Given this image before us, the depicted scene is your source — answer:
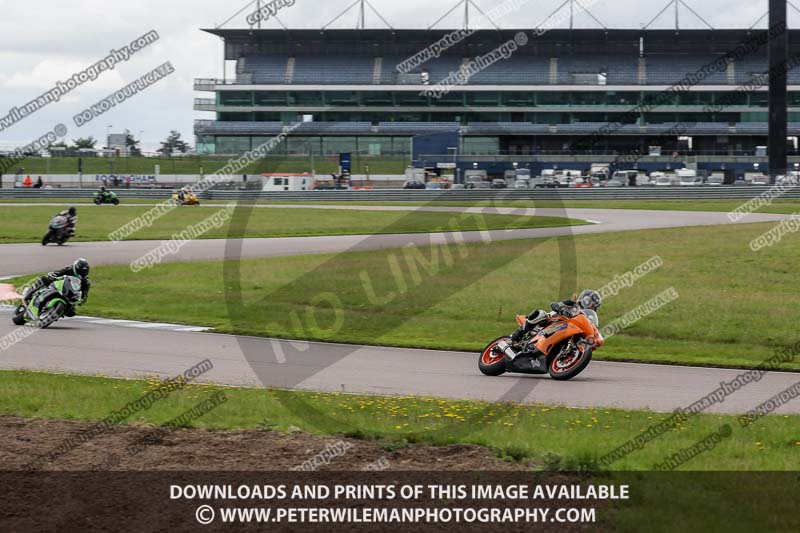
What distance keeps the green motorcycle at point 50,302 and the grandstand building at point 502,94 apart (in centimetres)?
7508

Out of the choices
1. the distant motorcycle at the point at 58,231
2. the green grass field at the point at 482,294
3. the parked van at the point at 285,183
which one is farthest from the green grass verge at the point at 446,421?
the parked van at the point at 285,183

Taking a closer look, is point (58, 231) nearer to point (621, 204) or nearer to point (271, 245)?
point (271, 245)

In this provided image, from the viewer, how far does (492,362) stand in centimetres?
1359

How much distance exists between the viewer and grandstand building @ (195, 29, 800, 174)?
9506 centimetres

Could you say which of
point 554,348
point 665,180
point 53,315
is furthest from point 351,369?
point 665,180

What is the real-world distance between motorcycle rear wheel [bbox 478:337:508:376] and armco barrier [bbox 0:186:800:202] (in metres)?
42.4

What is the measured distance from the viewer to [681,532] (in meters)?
6.12

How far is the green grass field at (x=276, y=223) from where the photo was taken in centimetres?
3906

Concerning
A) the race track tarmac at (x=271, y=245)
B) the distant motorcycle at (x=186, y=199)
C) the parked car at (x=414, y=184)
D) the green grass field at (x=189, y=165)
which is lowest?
the race track tarmac at (x=271, y=245)

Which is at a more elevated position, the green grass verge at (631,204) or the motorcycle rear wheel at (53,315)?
the green grass verge at (631,204)

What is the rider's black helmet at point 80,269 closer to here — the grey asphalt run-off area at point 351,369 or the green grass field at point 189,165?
the grey asphalt run-off area at point 351,369

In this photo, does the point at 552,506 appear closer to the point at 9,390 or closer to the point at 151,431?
the point at 151,431

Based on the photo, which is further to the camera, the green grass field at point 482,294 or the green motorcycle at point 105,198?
the green motorcycle at point 105,198

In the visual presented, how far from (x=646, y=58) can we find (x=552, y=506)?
327 ft
